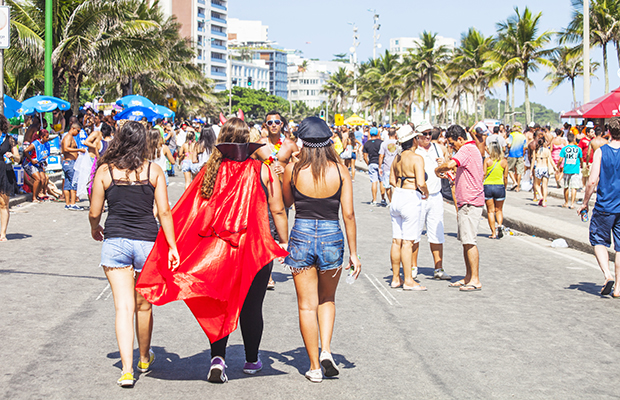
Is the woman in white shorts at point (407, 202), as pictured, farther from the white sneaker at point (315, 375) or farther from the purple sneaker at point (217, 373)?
the purple sneaker at point (217, 373)

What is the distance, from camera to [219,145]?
15.9 feet

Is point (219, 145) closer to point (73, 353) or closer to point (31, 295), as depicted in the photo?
point (73, 353)

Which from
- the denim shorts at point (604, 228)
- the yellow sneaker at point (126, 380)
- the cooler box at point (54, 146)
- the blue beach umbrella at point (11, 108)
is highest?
the blue beach umbrella at point (11, 108)

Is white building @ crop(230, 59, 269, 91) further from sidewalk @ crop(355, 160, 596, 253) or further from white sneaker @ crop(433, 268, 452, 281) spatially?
white sneaker @ crop(433, 268, 452, 281)

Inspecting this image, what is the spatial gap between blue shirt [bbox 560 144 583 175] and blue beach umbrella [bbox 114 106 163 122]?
43.2 ft

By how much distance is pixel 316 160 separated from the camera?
488 cm

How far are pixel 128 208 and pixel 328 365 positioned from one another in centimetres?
182

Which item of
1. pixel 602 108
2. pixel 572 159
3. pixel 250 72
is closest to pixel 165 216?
pixel 572 159

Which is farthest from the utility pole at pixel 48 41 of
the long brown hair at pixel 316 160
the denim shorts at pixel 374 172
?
the long brown hair at pixel 316 160

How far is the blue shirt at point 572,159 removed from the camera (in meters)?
16.1

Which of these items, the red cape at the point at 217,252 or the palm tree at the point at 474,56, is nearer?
the red cape at the point at 217,252

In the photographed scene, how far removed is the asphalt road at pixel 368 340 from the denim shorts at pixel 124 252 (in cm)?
85

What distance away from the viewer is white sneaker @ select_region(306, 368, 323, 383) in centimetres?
480

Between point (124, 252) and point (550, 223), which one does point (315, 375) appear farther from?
point (550, 223)
